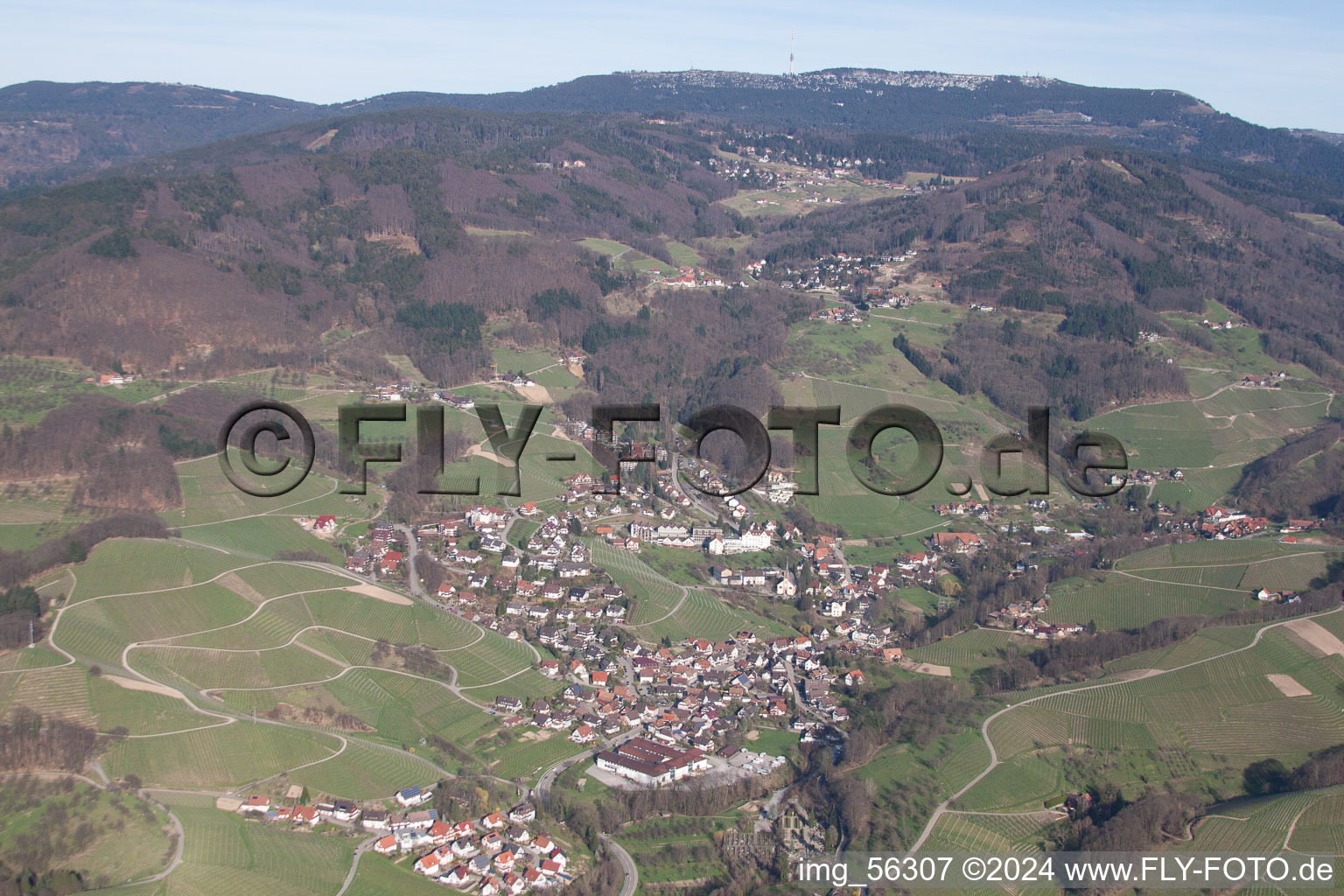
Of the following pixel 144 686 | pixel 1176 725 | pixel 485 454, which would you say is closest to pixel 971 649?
pixel 1176 725

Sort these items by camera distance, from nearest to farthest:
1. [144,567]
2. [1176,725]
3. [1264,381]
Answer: [1176,725]
[144,567]
[1264,381]

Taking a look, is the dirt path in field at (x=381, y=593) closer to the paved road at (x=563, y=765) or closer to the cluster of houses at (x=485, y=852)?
the paved road at (x=563, y=765)

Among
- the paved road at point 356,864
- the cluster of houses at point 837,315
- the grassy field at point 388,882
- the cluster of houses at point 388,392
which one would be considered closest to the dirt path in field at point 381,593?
the paved road at point 356,864

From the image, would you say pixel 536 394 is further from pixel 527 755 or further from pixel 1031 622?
pixel 527 755

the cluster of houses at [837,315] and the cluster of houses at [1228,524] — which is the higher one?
the cluster of houses at [837,315]

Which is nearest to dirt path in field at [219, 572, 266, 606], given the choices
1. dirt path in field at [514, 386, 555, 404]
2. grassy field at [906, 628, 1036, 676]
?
grassy field at [906, 628, 1036, 676]

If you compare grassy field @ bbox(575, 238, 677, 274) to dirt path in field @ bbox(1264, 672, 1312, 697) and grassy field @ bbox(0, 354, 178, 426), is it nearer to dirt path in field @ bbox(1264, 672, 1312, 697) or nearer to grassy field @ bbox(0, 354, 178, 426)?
grassy field @ bbox(0, 354, 178, 426)

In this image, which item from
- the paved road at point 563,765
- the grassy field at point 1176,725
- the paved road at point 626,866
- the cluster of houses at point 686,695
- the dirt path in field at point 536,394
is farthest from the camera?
the dirt path in field at point 536,394

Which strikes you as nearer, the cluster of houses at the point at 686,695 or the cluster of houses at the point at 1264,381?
the cluster of houses at the point at 686,695

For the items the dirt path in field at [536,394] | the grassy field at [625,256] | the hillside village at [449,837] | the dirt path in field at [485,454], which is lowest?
the hillside village at [449,837]
